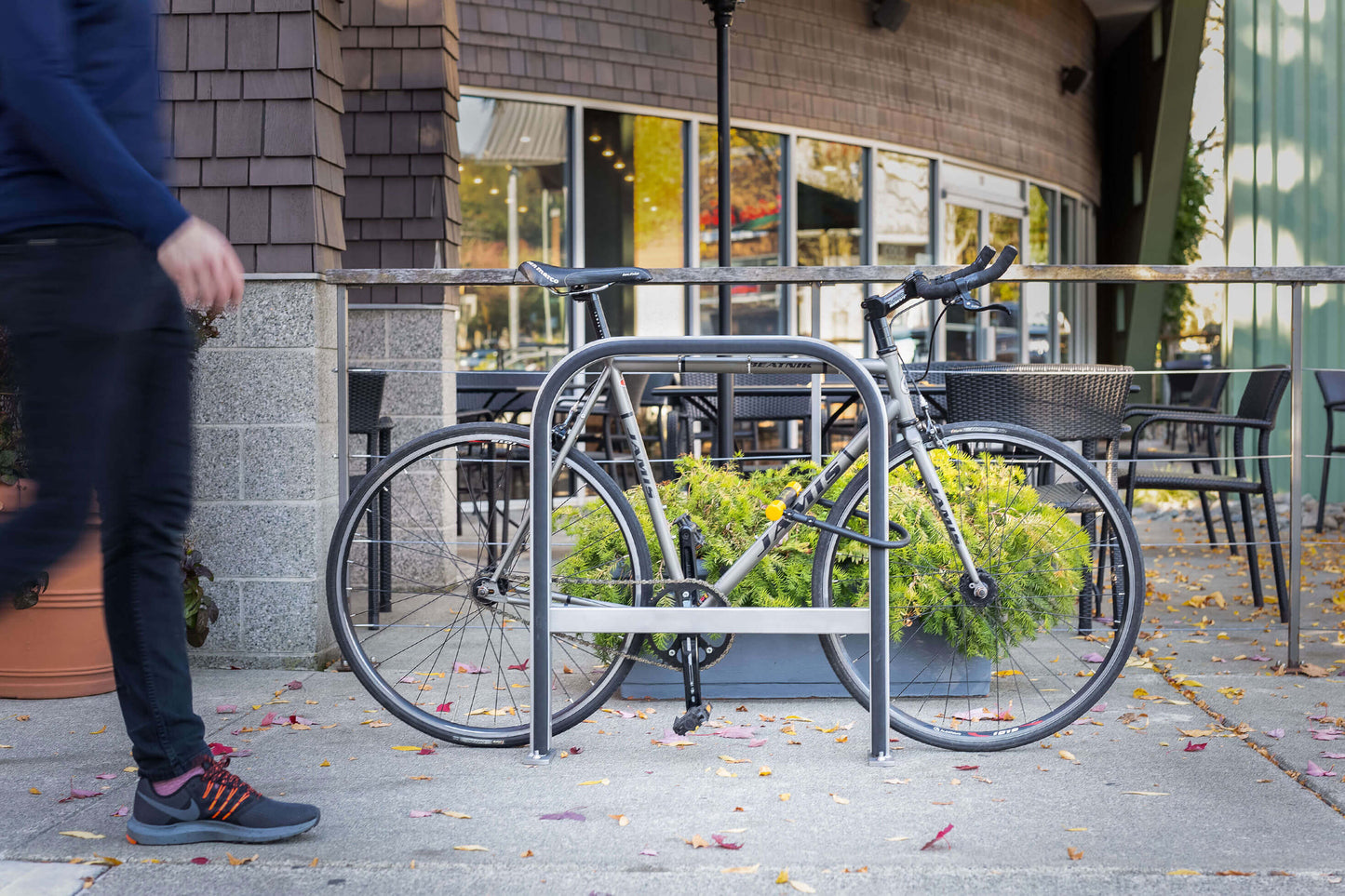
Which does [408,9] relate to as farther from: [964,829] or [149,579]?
[964,829]

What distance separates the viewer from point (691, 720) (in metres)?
2.72

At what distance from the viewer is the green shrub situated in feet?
9.64

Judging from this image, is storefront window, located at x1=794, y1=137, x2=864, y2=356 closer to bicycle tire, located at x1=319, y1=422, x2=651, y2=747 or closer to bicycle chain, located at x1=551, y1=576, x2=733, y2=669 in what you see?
bicycle tire, located at x1=319, y1=422, x2=651, y2=747

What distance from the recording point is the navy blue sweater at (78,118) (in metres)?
1.95

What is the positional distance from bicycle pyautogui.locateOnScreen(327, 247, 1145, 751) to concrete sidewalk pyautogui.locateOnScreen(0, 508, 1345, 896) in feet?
0.49

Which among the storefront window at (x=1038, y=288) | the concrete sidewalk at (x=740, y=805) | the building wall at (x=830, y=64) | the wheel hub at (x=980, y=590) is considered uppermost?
the building wall at (x=830, y=64)

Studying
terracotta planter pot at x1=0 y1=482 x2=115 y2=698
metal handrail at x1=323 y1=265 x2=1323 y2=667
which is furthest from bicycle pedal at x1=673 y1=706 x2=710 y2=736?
terracotta planter pot at x1=0 y1=482 x2=115 y2=698

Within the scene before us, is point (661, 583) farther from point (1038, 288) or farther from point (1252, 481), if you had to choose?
point (1038, 288)

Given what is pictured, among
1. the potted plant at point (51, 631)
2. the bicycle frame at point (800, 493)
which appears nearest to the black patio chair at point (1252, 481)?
the bicycle frame at point (800, 493)

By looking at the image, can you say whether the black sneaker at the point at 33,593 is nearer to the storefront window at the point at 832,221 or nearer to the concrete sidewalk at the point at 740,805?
the concrete sidewalk at the point at 740,805

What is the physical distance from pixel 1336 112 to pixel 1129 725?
23.3 ft

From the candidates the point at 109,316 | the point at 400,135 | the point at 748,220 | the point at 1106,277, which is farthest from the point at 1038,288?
the point at 109,316

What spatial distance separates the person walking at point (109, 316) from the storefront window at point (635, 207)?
21.0ft

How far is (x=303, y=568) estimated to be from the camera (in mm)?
3627
